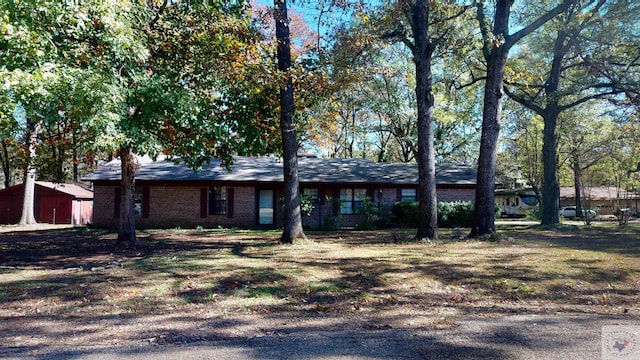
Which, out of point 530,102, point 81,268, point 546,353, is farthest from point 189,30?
point 530,102

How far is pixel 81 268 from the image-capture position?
10.3m

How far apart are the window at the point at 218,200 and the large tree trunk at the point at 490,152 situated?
44.2 feet

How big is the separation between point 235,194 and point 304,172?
3.92 metres

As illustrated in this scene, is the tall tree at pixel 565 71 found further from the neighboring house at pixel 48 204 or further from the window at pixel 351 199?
the neighboring house at pixel 48 204

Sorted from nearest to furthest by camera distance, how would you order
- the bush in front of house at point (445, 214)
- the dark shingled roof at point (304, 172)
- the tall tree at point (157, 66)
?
the tall tree at point (157, 66) < the dark shingled roof at point (304, 172) < the bush in front of house at point (445, 214)

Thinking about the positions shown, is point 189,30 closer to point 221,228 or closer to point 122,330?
point 122,330

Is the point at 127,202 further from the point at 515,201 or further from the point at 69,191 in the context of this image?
the point at 515,201

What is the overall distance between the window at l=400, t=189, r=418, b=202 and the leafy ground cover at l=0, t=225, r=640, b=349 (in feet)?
40.9

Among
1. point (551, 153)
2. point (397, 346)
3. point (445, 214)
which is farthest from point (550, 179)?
point (397, 346)

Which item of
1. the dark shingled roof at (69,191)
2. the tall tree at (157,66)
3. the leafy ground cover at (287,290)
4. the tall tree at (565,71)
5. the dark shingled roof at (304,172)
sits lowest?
the leafy ground cover at (287,290)

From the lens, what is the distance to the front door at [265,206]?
24.2 metres

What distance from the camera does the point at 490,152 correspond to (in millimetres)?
15023

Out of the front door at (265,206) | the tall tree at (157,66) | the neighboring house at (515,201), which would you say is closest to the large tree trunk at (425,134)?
the tall tree at (157,66)

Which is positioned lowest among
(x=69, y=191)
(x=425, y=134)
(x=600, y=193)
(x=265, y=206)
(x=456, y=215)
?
(x=456, y=215)
